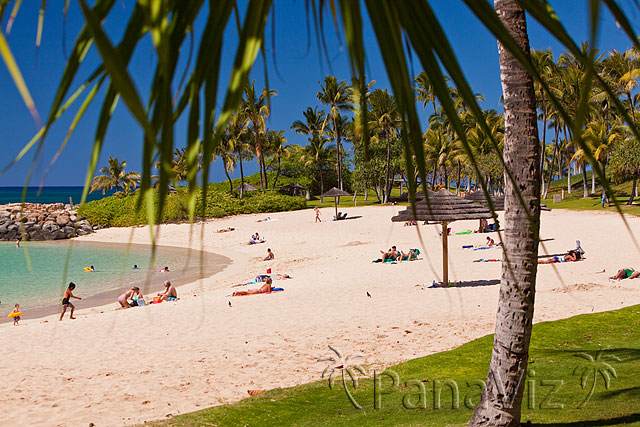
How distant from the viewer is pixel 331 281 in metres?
17.8

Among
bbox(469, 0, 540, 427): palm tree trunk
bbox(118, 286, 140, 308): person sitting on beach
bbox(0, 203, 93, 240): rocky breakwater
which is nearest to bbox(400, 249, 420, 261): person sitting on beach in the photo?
bbox(118, 286, 140, 308): person sitting on beach

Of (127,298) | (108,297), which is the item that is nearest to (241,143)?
(108,297)

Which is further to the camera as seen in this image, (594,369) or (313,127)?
(313,127)

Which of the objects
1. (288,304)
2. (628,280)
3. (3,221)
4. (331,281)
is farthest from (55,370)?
(3,221)

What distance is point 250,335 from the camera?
1112 centimetres

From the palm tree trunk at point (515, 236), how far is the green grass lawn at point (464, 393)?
870mm

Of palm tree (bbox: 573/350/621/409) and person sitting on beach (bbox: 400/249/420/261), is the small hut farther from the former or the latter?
palm tree (bbox: 573/350/621/409)

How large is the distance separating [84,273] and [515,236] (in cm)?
2629

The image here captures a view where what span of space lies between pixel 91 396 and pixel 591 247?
19008mm

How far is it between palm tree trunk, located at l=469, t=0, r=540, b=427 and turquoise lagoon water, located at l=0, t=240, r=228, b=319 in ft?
36.0

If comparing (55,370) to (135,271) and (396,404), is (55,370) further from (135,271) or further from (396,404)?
(135,271)

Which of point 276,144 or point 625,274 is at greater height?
point 276,144

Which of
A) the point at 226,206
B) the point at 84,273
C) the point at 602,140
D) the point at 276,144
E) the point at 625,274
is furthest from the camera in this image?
the point at 276,144

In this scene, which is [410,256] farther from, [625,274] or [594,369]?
[594,369]
